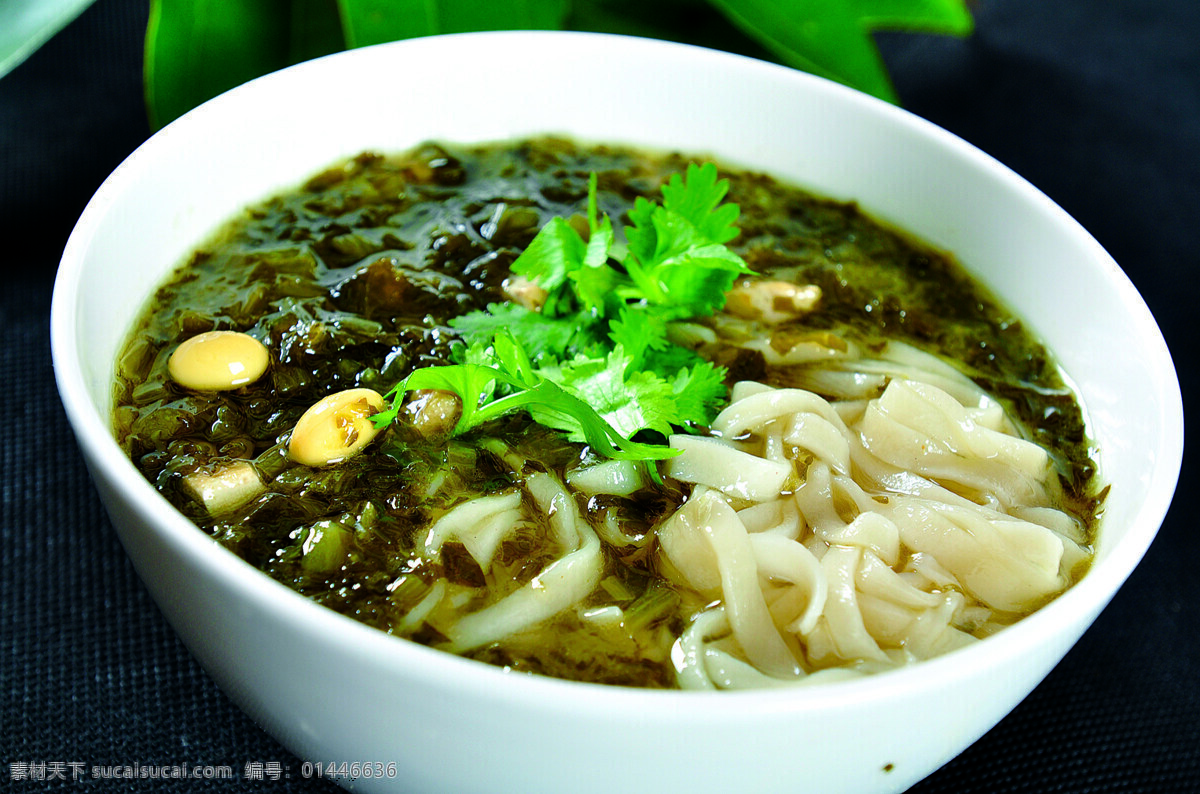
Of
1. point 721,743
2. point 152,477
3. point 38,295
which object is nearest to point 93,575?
point 152,477

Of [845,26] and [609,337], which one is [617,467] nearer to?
[609,337]

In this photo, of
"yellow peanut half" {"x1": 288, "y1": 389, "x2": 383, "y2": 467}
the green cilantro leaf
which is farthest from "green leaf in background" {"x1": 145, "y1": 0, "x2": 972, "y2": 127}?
"yellow peanut half" {"x1": 288, "y1": 389, "x2": 383, "y2": 467}

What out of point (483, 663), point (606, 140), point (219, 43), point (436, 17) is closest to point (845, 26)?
point (606, 140)

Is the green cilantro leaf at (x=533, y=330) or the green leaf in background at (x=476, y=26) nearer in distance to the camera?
the green cilantro leaf at (x=533, y=330)

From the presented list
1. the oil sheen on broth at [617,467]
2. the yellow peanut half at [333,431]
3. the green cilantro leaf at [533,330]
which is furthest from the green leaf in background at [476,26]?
the yellow peanut half at [333,431]

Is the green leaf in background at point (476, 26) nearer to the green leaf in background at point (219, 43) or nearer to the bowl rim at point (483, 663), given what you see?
the green leaf in background at point (219, 43)

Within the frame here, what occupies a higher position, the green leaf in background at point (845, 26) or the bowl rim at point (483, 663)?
the bowl rim at point (483, 663)

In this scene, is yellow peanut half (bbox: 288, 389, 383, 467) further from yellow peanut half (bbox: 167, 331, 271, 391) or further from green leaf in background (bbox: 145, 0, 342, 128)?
green leaf in background (bbox: 145, 0, 342, 128)
